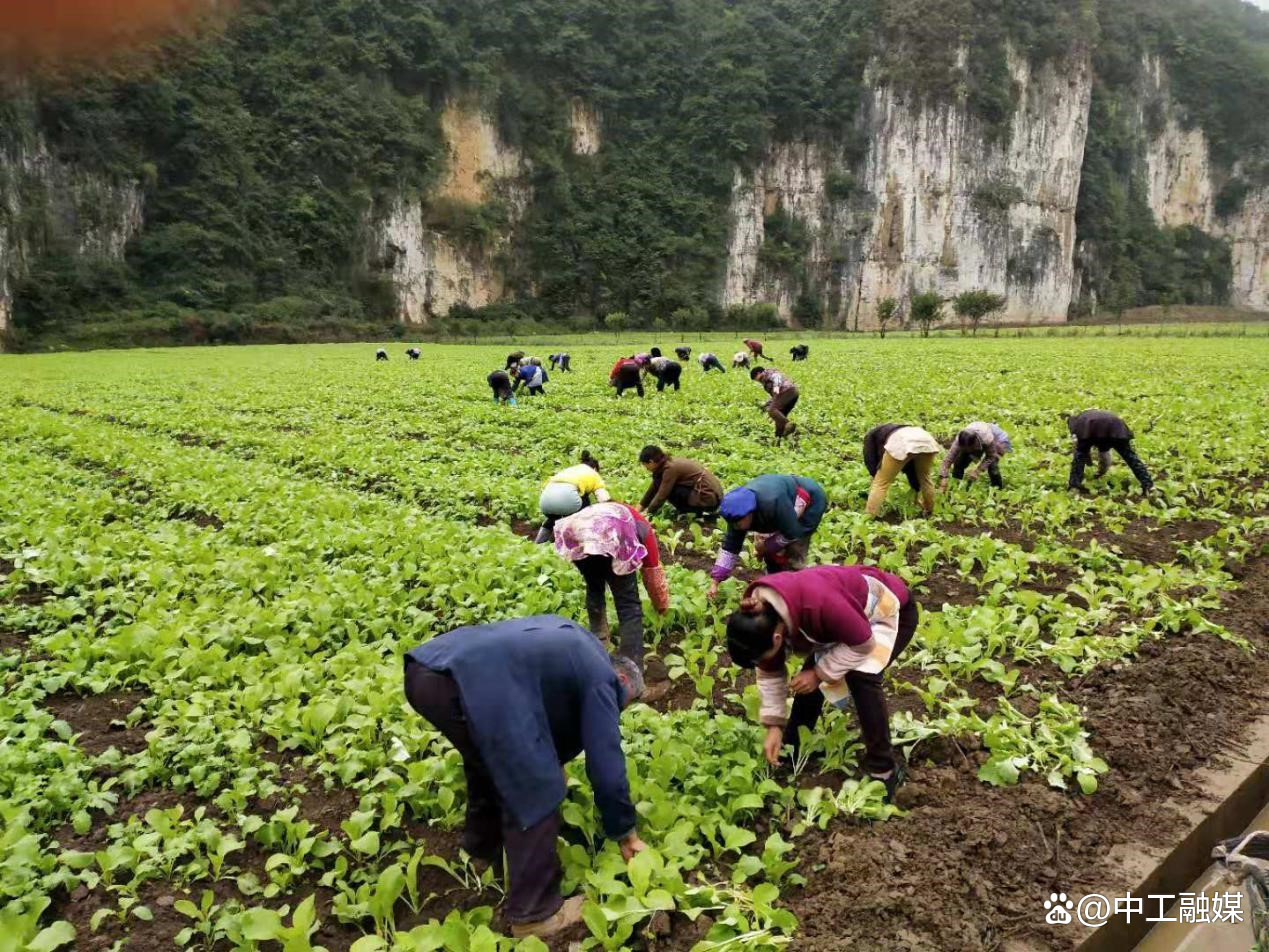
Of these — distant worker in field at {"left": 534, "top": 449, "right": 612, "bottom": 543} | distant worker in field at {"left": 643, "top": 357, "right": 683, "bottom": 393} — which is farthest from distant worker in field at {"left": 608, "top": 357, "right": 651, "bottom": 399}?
distant worker in field at {"left": 534, "top": 449, "right": 612, "bottom": 543}

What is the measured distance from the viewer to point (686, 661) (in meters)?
6.07

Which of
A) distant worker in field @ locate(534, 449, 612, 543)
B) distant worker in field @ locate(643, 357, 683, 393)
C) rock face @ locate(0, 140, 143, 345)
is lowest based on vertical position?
distant worker in field @ locate(534, 449, 612, 543)

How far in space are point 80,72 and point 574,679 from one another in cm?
8860

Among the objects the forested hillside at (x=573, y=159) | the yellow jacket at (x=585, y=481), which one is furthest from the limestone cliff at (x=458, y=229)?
the yellow jacket at (x=585, y=481)

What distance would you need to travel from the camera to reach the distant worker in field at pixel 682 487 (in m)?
8.73

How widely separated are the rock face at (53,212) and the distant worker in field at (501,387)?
6182cm

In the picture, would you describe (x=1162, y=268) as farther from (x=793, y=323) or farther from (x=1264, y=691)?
(x=1264, y=691)

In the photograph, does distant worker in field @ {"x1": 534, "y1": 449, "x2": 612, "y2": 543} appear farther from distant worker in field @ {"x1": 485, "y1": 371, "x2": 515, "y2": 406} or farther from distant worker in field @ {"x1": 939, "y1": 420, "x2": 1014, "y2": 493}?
distant worker in field @ {"x1": 485, "y1": 371, "x2": 515, "y2": 406}

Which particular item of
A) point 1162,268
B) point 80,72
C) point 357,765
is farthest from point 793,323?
point 357,765

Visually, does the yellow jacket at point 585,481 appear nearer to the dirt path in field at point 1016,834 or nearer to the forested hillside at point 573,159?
the dirt path in field at point 1016,834

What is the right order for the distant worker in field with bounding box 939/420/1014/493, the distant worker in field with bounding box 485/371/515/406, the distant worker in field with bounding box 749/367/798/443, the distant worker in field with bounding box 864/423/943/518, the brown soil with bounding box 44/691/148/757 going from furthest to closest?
the distant worker in field with bounding box 485/371/515/406, the distant worker in field with bounding box 749/367/798/443, the distant worker in field with bounding box 939/420/1014/493, the distant worker in field with bounding box 864/423/943/518, the brown soil with bounding box 44/691/148/757

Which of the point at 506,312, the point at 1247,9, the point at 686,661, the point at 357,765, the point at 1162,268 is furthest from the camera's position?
the point at 1247,9

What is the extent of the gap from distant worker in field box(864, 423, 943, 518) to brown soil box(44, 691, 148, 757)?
7480 mm

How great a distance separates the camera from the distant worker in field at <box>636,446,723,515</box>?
873 centimetres
